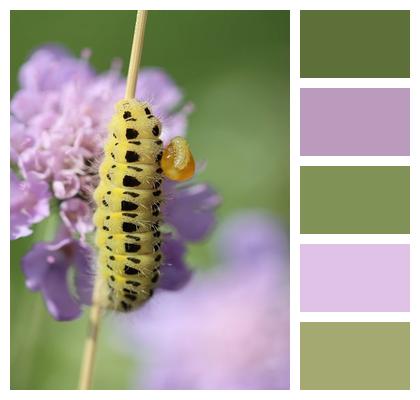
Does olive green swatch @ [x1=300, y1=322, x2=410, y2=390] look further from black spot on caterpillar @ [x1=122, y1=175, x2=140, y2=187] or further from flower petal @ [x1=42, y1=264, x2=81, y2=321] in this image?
black spot on caterpillar @ [x1=122, y1=175, x2=140, y2=187]

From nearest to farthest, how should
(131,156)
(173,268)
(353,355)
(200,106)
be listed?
(131,156)
(173,268)
(353,355)
(200,106)

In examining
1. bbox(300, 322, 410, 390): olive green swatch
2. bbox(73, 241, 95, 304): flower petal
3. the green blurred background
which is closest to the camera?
bbox(73, 241, 95, 304): flower petal

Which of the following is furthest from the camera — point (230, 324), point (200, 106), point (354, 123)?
point (200, 106)

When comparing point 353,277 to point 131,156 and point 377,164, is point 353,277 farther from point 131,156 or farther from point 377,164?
point 131,156

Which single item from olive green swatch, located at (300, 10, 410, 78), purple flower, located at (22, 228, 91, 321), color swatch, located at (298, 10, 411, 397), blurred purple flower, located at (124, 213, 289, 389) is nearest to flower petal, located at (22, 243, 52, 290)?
purple flower, located at (22, 228, 91, 321)

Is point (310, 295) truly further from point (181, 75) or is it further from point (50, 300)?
point (181, 75)

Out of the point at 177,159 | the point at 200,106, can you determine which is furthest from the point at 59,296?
the point at 200,106
